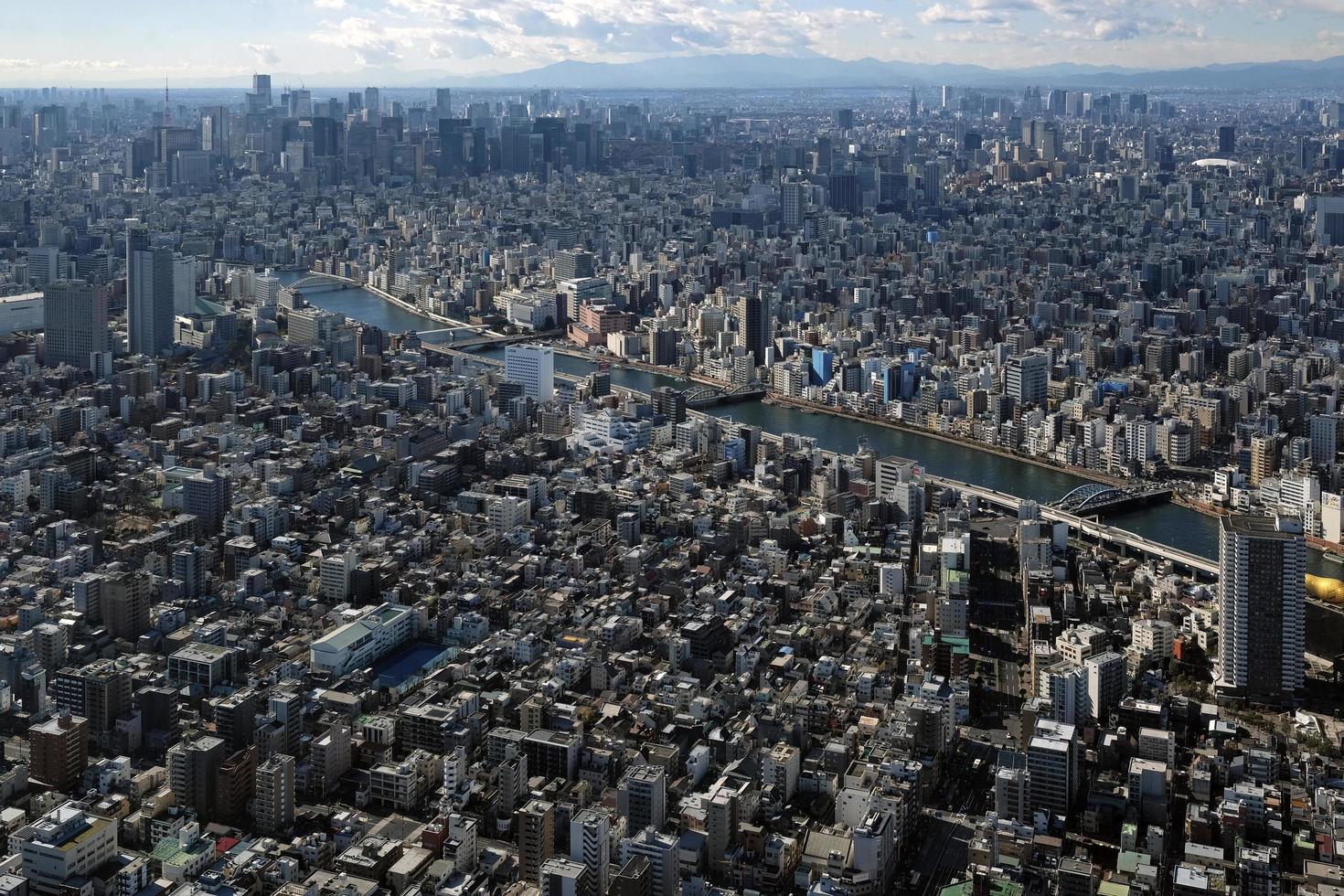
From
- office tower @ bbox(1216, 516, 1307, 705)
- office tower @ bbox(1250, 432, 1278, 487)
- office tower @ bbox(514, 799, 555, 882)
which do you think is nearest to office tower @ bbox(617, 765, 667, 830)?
office tower @ bbox(514, 799, 555, 882)

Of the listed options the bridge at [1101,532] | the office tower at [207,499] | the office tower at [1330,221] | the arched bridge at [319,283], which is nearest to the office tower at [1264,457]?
the bridge at [1101,532]

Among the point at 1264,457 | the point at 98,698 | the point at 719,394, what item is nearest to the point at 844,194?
the point at 719,394

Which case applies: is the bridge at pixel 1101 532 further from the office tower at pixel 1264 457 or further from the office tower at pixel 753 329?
the office tower at pixel 753 329

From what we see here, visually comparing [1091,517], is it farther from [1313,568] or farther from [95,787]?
[95,787]

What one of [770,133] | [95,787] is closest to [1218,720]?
[95,787]

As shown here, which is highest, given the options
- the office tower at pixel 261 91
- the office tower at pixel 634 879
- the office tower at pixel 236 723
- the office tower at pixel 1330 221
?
the office tower at pixel 261 91

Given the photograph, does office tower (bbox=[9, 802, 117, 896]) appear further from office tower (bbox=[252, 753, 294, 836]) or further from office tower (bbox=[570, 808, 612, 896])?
office tower (bbox=[570, 808, 612, 896])
